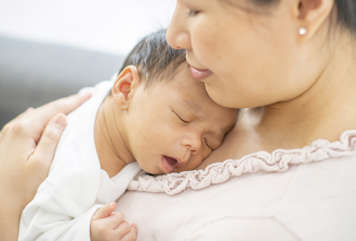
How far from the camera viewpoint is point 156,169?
110 cm

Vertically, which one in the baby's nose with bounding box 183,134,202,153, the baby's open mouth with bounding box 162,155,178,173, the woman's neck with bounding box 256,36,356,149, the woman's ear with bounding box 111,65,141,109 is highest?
the woman's neck with bounding box 256,36,356,149

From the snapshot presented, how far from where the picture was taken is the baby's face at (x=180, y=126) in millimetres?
1087

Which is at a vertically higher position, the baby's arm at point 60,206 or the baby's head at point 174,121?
the baby's head at point 174,121

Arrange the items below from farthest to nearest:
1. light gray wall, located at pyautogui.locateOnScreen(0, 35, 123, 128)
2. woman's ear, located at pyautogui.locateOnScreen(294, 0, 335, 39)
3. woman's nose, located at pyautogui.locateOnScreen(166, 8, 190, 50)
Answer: light gray wall, located at pyautogui.locateOnScreen(0, 35, 123, 128), woman's nose, located at pyautogui.locateOnScreen(166, 8, 190, 50), woman's ear, located at pyautogui.locateOnScreen(294, 0, 335, 39)

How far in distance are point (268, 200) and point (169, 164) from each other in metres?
0.32

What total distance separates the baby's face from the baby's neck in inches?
3.1

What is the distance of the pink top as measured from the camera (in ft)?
2.65

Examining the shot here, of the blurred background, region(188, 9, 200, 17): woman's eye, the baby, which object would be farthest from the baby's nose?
the blurred background

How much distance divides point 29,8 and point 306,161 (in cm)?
211

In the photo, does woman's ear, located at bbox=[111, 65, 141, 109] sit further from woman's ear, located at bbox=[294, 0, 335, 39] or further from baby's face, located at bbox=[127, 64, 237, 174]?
woman's ear, located at bbox=[294, 0, 335, 39]

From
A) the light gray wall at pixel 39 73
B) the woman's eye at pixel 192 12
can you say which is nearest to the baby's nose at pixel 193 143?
the woman's eye at pixel 192 12

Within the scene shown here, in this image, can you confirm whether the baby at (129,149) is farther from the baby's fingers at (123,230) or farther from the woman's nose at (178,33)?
the woman's nose at (178,33)

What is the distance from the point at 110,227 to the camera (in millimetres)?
985

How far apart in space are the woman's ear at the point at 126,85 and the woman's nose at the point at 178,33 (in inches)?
11.9
